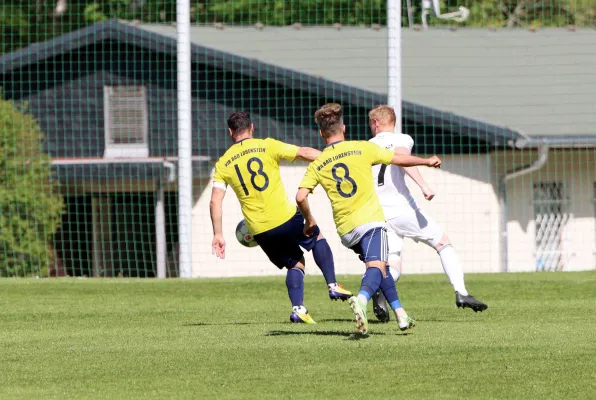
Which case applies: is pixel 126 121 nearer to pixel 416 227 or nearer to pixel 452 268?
pixel 416 227

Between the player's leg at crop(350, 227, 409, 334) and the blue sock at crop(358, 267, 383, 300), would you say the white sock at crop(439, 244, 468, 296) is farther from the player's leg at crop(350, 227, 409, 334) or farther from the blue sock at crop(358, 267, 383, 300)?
the blue sock at crop(358, 267, 383, 300)

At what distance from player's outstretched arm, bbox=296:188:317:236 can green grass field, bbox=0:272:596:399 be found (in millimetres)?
795

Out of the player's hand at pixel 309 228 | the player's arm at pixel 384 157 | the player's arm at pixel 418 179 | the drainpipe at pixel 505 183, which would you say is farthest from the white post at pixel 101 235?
the player's arm at pixel 384 157

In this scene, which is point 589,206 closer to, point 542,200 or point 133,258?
point 542,200

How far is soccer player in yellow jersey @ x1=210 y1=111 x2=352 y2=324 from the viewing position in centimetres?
1060

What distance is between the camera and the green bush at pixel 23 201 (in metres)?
22.2

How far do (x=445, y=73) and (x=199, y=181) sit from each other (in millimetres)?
5425

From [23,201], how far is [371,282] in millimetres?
13995

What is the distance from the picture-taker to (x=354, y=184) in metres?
9.80

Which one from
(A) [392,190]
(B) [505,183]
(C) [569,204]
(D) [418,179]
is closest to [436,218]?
(B) [505,183]

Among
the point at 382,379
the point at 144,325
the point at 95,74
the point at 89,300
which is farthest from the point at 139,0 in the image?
the point at 382,379

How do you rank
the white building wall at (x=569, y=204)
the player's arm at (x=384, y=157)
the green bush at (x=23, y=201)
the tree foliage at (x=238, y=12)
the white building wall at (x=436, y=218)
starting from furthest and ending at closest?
the tree foliage at (x=238, y=12)
the white building wall at (x=569, y=204)
the white building wall at (x=436, y=218)
the green bush at (x=23, y=201)
the player's arm at (x=384, y=157)

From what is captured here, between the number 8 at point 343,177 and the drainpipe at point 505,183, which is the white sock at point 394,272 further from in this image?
the drainpipe at point 505,183

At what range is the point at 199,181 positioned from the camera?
26125 mm
